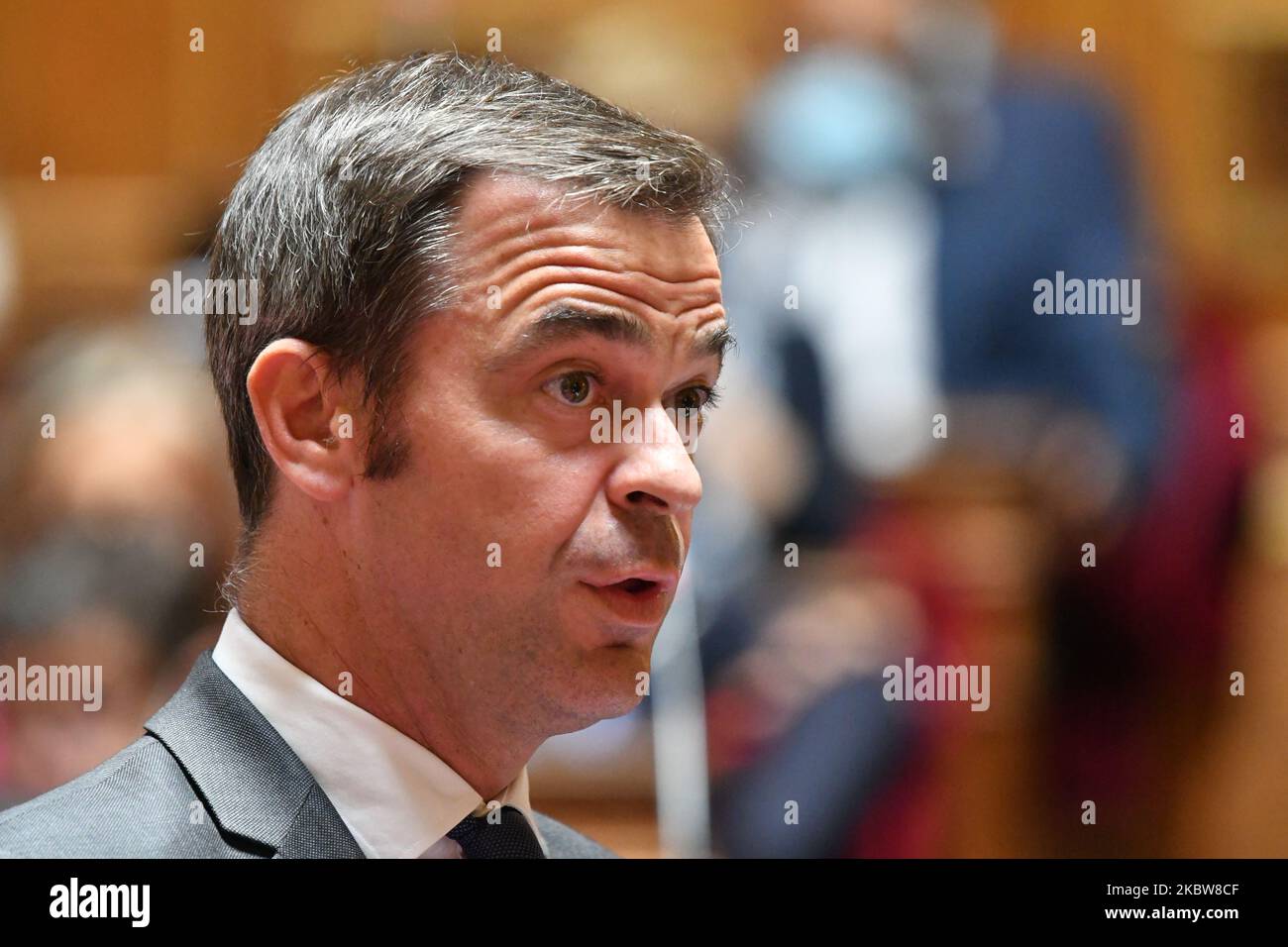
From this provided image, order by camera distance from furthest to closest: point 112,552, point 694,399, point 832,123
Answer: point 832,123
point 112,552
point 694,399

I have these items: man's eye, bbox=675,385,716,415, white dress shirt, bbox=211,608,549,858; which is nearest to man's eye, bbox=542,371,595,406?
man's eye, bbox=675,385,716,415

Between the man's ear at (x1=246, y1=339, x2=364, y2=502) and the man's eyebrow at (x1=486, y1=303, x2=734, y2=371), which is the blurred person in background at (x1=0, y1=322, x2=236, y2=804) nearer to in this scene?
the man's ear at (x1=246, y1=339, x2=364, y2=502)

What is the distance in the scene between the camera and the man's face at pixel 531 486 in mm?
1528

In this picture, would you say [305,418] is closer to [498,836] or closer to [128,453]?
[498,836]

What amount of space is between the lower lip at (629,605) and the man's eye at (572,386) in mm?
191

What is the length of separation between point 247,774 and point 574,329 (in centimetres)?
55

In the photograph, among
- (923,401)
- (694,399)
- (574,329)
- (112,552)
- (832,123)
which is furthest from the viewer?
(832,123)

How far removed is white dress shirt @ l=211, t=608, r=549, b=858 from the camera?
1513 millimetres

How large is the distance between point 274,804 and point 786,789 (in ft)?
3.63

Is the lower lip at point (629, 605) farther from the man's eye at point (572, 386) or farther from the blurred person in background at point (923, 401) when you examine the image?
the blurred person in background at point (923, 401)

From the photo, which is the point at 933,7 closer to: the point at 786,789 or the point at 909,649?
the point at 909,649

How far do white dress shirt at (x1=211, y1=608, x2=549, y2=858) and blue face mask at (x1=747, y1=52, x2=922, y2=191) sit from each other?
140cm

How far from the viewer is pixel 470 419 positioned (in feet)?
5.00

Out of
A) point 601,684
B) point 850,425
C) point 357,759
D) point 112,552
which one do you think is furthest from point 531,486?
point 850,425
